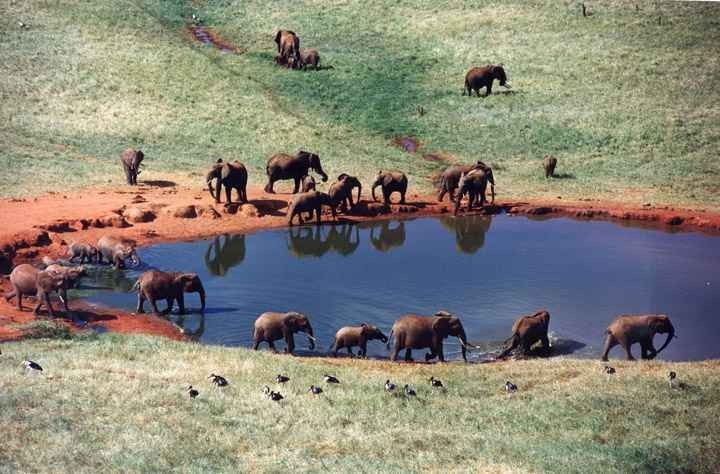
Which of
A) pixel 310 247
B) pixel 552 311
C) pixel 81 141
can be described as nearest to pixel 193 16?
pixel 81 141

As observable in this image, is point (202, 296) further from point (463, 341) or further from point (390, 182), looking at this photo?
point (390, 182)

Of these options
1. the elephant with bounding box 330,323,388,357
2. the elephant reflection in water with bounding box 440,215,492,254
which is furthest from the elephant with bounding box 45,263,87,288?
the elephant reflection in water with bounding box 440,215,492,254

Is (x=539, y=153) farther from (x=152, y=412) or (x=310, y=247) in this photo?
(x=152, y=412)

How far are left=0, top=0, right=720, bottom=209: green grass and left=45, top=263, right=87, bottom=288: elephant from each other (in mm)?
12491

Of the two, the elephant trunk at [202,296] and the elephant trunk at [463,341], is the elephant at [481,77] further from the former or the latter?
the elephant trunk at [463,341]

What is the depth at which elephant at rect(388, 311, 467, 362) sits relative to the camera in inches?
1061

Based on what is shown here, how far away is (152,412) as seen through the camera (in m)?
21.2

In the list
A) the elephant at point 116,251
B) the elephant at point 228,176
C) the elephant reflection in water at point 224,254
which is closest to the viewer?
the elephant at point 116,251

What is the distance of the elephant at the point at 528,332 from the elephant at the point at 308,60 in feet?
135

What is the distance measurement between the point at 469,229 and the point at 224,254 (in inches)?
404

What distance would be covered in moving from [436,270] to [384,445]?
53.0 feet

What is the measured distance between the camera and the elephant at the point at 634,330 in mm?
27172

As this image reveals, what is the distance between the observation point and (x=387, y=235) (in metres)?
41.3

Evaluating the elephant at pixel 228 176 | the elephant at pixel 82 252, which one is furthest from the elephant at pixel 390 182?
the elephant at pixel 82 252
